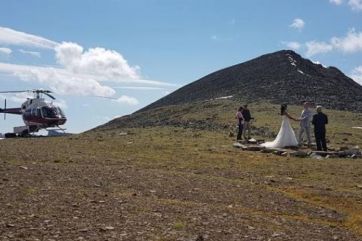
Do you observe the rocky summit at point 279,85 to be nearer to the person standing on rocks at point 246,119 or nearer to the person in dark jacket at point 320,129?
the person standing on rocks at point 246,119

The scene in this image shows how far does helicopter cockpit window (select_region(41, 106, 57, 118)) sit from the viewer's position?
54.9m

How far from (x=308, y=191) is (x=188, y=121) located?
35.7 meters

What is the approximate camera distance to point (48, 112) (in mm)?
55094

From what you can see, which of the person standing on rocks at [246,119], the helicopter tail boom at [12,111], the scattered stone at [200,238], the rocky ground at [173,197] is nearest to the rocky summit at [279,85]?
the helicopter tail boom at [12,111]

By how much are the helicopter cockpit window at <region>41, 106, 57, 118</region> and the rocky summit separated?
24.9 meters

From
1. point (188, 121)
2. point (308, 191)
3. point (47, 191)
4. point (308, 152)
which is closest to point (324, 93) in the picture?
point (188, 121)

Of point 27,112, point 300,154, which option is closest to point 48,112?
point 27,112

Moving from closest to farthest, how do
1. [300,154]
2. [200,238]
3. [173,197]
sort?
[200,238] → [173,197] → [300,154]

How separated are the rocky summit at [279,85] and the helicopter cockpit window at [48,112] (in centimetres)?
2490

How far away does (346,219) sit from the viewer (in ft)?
51.6

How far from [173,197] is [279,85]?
64130 millimetres

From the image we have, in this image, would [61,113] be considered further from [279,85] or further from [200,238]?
[200,238]

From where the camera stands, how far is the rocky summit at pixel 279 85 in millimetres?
72188

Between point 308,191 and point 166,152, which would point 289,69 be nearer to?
point 166,152
